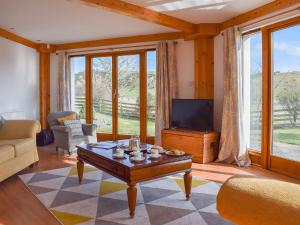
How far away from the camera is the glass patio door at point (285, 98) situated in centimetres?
383

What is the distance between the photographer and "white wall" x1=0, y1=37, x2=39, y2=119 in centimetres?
567

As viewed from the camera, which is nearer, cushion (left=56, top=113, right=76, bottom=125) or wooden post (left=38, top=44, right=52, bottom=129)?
cushion (left=56, top=113, right=76, bottom=125)

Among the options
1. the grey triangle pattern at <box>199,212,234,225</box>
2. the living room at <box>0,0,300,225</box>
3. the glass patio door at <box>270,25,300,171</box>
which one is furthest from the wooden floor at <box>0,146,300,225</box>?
the grey triangle pattern at <box>199,212,234,225</box>

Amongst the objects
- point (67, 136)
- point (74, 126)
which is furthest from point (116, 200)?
point (74, 126)

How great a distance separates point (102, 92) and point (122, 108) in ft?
2.15

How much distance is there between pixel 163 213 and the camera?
2693mm

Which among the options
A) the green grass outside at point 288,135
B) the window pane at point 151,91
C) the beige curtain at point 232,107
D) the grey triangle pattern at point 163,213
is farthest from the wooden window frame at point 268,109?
the window pane at point 151,91

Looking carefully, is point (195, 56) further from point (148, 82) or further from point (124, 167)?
point (124, 167)

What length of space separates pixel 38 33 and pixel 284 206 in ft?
18.6

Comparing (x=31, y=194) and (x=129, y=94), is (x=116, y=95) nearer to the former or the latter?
(x=129, y=94)

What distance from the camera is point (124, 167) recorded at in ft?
8.59

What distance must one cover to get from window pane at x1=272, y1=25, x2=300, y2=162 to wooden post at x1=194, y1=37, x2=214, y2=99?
1.24 m

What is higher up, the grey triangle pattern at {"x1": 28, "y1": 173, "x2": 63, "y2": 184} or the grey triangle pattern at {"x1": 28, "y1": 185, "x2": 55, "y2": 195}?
the grey triangle pattern at {"x1": 28, "y1": 173, "x2": 63, "y2": 184}

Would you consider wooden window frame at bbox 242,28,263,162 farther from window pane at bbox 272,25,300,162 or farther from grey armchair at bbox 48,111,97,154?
grey armchair at bbox 48,111,97,154
